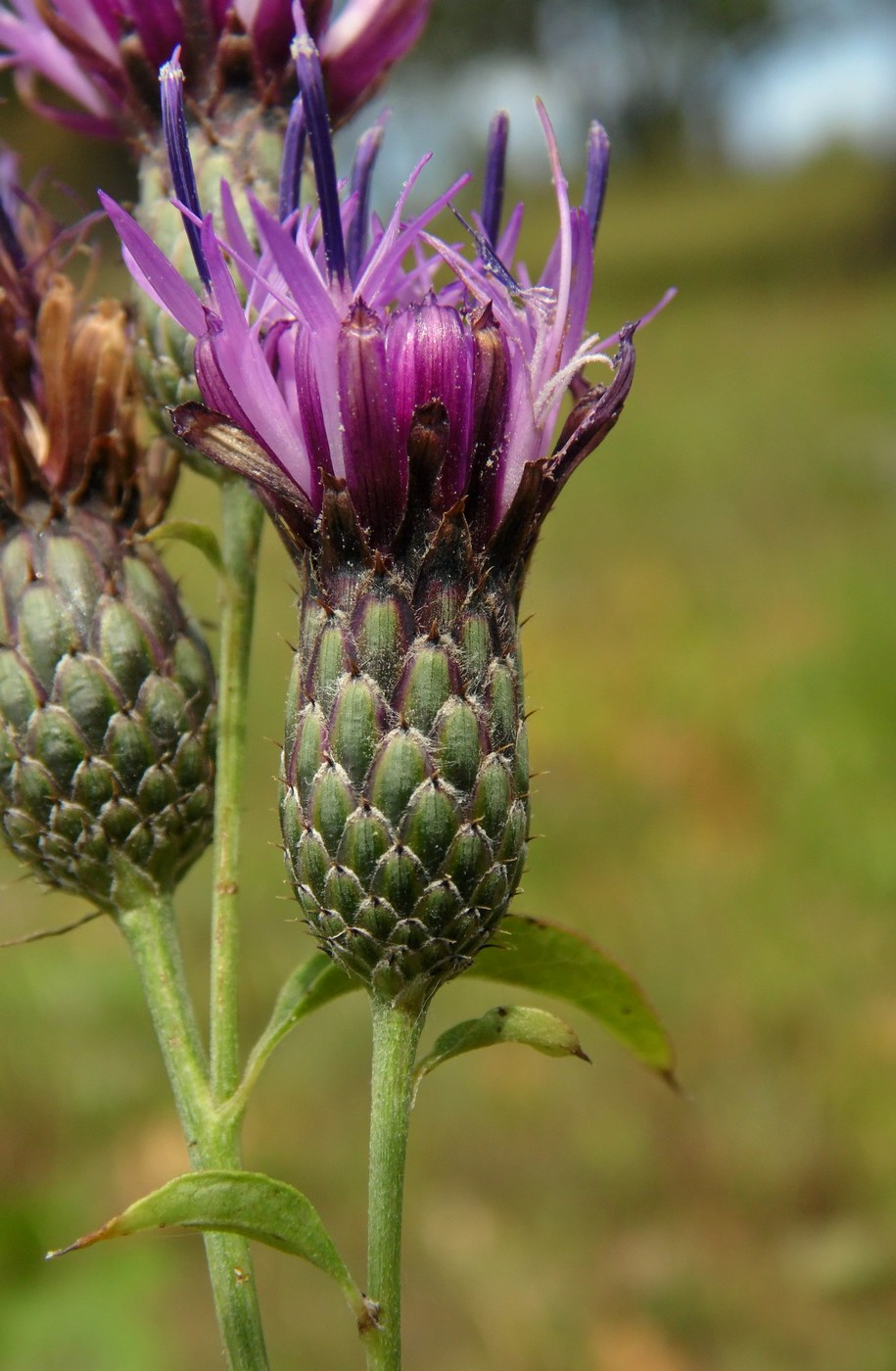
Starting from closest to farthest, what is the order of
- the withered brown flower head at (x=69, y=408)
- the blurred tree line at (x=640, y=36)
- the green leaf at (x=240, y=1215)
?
the green leaf at (x=240, y=1215), the withered brown flower head at (x=69, y=408), the blurred tree line at (x=640, y=36)

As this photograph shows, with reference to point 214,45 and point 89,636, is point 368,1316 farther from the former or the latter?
point 214,45

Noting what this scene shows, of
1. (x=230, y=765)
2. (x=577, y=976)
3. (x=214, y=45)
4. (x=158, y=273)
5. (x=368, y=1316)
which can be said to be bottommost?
(x=368, y=1316)

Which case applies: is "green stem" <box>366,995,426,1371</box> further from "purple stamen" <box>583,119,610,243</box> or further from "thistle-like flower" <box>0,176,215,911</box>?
"purple stamen" <box>583,119,610,243</box>

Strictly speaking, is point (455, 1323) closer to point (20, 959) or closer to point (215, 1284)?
point (20, 959)

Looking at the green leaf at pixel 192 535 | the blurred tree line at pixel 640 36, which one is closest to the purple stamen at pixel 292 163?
the green leaf at pixel 192 535

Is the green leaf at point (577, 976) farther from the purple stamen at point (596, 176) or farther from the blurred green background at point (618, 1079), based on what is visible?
the purple stamen at point (596, 176)

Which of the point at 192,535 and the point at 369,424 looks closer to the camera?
the point at 369,424

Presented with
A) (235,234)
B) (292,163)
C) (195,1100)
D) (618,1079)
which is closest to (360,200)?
(292,163)

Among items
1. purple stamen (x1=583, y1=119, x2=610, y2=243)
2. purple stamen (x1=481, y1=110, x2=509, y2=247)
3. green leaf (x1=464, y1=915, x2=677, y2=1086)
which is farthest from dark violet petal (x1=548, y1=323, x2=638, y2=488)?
green leaf (x1=464, y1=915, x2=677, y2=1086)
